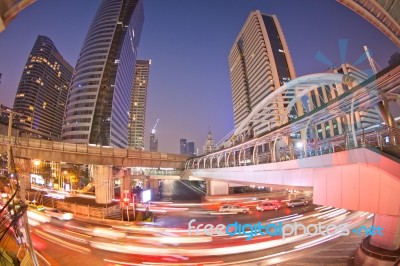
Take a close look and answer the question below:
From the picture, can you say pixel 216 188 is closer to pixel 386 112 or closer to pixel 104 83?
pixel 386 112

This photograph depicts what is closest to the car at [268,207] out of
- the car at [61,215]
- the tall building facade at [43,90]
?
the car at [61,215]

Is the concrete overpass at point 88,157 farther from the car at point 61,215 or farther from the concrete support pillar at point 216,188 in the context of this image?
the concrete support pillar at point 216,188

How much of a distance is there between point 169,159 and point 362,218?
33.2m

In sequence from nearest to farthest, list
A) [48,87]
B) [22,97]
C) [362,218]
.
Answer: [362,218] → [22,97] → [48,87]

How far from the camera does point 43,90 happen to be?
159m

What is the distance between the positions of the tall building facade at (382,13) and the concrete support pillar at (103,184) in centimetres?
3618

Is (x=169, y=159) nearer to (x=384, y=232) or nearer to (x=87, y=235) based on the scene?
(x=87, y=235)

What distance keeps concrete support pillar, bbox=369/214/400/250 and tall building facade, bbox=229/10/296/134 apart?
3267 inches

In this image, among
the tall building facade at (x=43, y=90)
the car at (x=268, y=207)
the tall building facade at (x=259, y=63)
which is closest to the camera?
the car at (x=268, y=207)

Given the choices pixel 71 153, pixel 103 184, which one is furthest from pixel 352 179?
pixel 71 153

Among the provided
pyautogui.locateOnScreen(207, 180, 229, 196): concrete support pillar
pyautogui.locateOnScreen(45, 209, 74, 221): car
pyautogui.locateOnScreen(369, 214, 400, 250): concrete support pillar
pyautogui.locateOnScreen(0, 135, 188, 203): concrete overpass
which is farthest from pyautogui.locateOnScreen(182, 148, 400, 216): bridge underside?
pyautogui.locateOnScreen(207, 180, 229, 196): concrete support pillar

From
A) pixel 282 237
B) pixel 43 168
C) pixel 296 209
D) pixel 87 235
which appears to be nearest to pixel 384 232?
pixel 282 237

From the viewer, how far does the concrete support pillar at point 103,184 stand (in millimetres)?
→ 35312

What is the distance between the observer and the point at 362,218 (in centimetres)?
2588
